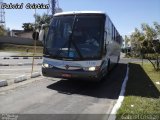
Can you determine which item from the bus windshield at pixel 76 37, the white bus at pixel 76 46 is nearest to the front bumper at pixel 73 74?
the white bus at pixel 76 46

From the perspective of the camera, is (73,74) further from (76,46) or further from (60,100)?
(60,100)

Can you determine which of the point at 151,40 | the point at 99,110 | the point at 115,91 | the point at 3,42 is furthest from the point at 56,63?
the point at 3,42

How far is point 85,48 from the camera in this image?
42.0ft

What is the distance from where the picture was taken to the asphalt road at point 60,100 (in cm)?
880

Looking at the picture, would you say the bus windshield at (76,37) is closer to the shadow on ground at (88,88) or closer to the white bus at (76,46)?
the white bus at (76,46)

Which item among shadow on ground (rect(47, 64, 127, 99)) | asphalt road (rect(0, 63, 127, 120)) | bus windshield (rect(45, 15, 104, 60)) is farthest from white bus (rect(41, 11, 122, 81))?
asphalt road (rect(0, 63, 127, 120))

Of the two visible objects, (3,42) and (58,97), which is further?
(3,42)

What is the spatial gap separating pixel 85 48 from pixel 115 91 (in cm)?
223

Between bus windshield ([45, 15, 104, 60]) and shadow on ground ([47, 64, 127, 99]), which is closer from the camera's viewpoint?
shadow on ground ([47, 64, 127, 99])

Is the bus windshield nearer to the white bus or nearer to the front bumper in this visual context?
the white bus

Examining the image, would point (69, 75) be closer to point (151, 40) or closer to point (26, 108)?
point (26, 108)

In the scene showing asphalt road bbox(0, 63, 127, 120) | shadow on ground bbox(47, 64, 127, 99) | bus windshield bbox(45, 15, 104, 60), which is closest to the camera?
asphalt road bbox(0, 63, 127, 120)

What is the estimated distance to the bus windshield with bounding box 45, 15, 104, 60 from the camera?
42.1ft

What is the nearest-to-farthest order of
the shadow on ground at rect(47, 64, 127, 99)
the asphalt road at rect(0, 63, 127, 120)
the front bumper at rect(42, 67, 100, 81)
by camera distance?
the asphalt road at rect(0, 63, 127, 120) → the shadow on ground at rect(47, 64, 127, 99) → the front bumper at rect(42, 67, 100, 81)
